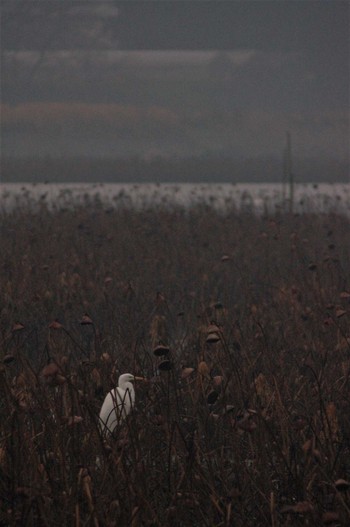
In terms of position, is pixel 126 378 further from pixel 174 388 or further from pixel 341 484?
pixel 341 484

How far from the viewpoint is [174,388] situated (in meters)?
3.35

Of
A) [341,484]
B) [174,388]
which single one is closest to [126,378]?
[174,388]

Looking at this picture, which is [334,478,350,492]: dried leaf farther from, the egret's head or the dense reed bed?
the egret's head

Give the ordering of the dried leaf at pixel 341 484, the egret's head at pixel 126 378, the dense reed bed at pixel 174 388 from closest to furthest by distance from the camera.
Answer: the dried leaf at pixel 341 484 → the dense reed bed at pixel 174 388 → the egret's head at pixel 126 378

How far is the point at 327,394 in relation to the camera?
4.07 meters

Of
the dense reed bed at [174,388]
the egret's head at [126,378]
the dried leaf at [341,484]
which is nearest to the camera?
the dried leaf at [341,484]

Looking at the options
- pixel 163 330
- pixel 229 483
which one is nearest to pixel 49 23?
pixel 163 330

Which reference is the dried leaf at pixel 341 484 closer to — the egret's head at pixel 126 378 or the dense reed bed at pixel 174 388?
the dense reed bed at pixel 174 388

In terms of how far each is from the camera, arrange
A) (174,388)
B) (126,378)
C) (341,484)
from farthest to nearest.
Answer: (126,378) → (174,388) → (341,484)

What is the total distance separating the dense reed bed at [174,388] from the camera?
289cm

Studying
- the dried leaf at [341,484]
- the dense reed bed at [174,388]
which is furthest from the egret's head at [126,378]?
the dried leaf at [341,484]

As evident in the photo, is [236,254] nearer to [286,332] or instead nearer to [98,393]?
[286,332]

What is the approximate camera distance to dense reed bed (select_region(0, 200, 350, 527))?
2.89 metres

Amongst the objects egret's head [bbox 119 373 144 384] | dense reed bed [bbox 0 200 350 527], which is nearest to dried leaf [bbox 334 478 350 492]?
dense reed bed [bbox 0 200 350 527]
